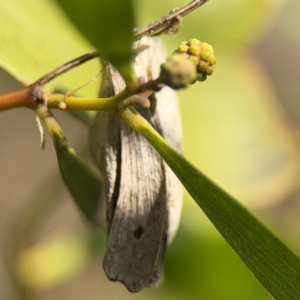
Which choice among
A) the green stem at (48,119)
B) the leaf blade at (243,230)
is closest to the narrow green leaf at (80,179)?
the green stem at (48,119)

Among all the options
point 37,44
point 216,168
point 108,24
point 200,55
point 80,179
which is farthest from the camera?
point 216,168

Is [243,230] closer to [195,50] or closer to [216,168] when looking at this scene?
[195,50]

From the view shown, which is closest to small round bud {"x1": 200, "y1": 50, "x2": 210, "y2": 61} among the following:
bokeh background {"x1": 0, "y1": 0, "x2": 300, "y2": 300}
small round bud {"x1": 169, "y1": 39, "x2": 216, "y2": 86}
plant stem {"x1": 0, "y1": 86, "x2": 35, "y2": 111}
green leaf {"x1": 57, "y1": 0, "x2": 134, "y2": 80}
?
small round bud {"x1": 169, "y1": 39, "x2": 216, "y2": 86}

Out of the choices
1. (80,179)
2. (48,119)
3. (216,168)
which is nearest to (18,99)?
(48,119)

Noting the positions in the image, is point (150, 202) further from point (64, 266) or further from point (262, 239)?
point (64, 266)

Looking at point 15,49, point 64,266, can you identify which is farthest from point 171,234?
point 64,266

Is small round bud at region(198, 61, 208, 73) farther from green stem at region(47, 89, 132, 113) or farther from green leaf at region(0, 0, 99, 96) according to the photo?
green leaf at region(0, 0, 99, 96)

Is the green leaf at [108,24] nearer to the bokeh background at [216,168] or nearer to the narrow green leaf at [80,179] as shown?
the narrow green leaf at [80,179]

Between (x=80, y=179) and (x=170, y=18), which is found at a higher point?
(x=170, y=18)
